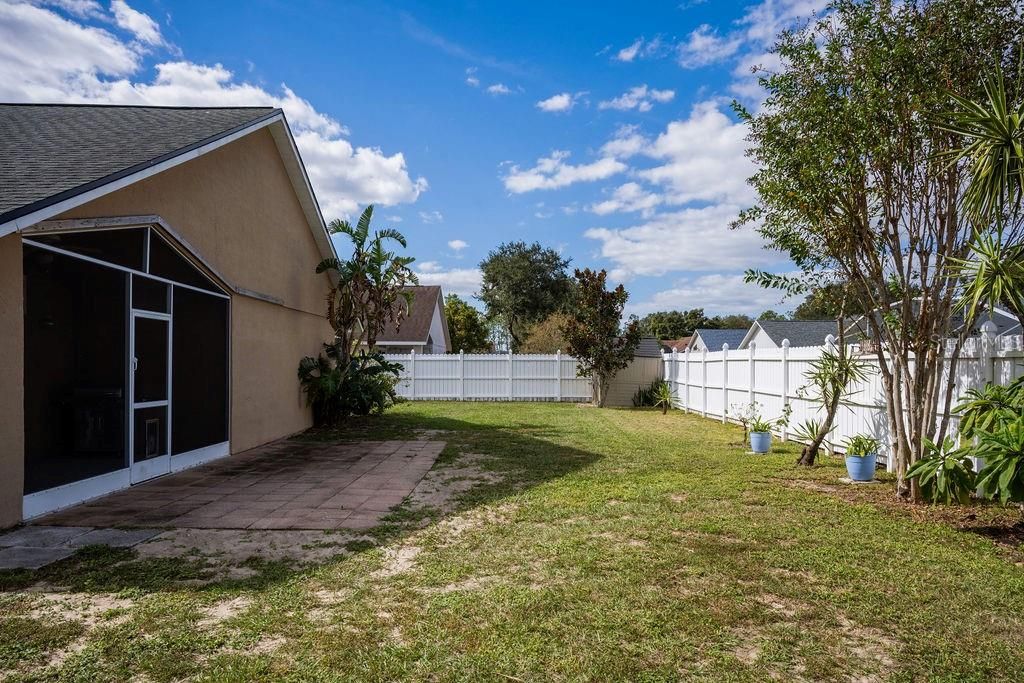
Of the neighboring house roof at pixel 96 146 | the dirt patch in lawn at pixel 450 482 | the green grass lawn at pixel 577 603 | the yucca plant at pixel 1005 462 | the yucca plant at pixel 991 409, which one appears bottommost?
the dirt patch in lawn at pixel 450 482

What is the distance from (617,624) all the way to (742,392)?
35.0 ft

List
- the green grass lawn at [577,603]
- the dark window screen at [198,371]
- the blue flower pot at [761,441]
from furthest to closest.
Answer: the blue flower pot at [761,441]
the dark window screen at [198,371]
the green grass lawn at [577,603]

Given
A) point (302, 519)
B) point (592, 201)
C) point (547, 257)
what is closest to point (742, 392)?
point (592, 201)

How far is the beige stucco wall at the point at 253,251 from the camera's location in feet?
24.6

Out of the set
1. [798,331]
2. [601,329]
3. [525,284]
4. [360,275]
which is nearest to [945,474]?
[360,275]

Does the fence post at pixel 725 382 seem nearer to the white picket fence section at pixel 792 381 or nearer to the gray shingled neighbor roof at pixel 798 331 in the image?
the white picket fence section at pixel 792 381

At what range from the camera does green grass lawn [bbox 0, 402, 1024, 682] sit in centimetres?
279

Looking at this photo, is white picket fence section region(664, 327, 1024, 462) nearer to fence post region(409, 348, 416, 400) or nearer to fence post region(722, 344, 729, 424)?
fence post region(722, 344, 729, 424)

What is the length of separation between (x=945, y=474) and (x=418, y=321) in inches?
939

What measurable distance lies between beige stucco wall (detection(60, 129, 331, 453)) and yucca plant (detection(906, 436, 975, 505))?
8.43 m

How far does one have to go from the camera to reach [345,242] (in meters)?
13.1

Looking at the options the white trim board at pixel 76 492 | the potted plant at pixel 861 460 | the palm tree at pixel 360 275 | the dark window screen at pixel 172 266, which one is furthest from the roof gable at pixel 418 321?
the potted plant at pixel 861 460

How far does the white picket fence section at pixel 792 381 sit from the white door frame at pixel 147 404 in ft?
29.9

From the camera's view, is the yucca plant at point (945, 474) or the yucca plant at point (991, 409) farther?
the yucca plant at point (945, 474)
